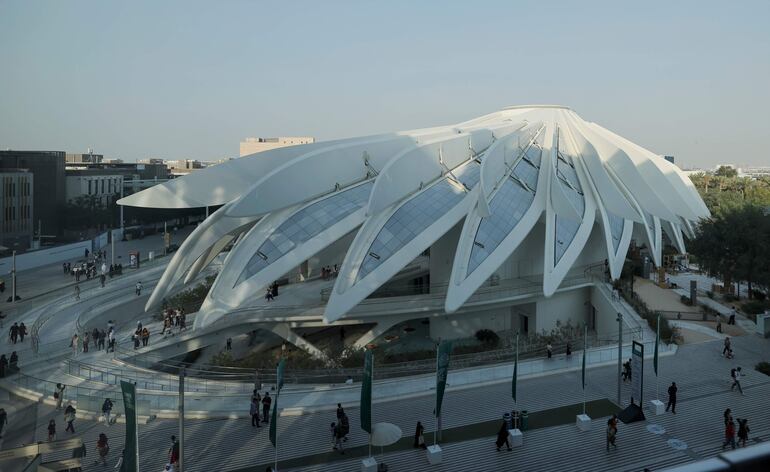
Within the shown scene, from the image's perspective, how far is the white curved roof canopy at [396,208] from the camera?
21781 millimetres

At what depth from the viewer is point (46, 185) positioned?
156ft

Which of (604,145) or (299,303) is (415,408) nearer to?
(299,303)

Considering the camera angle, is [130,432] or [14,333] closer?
[130,432]

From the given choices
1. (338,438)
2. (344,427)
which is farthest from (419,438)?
(338,438)

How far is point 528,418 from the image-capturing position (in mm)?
16766

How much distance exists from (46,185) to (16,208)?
8319 millimetres

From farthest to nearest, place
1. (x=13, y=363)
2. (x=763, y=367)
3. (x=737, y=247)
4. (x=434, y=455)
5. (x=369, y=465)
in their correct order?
(x=737, y=247)
(x=763, y=367)
(x=13, y=363)
(x=434, y=455)
(x=369, y=465)

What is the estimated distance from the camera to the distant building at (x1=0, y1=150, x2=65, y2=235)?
44.0m

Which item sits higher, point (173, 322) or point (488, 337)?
point (173, 322)

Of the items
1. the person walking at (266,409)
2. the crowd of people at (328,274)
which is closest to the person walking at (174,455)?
the person walking at (266,409)

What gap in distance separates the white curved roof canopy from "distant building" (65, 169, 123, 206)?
120 feet

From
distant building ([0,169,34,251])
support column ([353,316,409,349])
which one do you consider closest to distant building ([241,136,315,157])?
distant building ([0,169,34,251])

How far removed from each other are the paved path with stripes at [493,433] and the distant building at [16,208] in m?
26.4

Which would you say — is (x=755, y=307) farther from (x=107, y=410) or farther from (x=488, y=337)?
(x=107, y=410)
